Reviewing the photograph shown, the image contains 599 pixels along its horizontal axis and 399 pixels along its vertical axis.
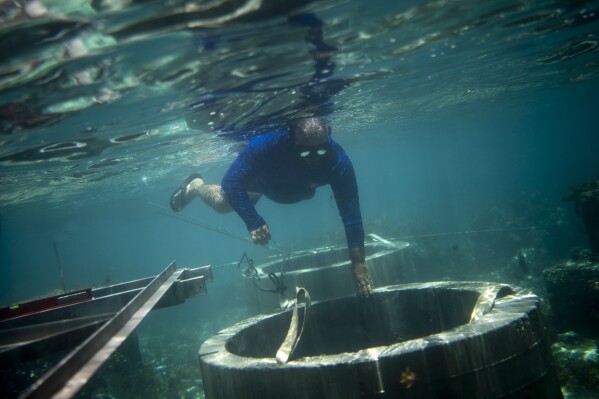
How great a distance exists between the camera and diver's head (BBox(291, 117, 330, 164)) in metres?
7.79

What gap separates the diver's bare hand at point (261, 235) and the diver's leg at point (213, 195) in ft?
10.7

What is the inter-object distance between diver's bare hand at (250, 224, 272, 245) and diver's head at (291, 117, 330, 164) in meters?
1.95

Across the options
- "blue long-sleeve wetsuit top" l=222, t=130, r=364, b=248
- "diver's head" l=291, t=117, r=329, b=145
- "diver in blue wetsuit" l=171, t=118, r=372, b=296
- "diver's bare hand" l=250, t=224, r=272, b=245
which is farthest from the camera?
"diver's head" l=291, t=117, r=329, b=145

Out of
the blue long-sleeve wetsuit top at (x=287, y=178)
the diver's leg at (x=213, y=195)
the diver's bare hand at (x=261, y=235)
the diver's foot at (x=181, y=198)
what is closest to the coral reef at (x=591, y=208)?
the blue long-sleeve wetsuit top at (x=287, y=178)

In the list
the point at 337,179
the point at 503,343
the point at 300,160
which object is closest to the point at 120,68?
the point at 300,160

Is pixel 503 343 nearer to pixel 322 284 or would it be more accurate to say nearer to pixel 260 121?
pixel 322 284

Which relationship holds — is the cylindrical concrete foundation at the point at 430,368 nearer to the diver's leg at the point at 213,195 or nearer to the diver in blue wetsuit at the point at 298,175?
the diver in blue wetsuit at the point at 298,175

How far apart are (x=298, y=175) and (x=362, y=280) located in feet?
9.75

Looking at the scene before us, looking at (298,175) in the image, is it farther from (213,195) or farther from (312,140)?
(213,195)

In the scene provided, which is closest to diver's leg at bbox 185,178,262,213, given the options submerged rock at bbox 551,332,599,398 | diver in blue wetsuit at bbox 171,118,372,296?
diver in blue wetsuit at bbox 171,118,372,296

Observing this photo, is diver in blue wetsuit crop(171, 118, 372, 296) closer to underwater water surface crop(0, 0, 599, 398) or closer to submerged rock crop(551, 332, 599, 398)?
underwater water surface crop(0, 0, 599, 398)

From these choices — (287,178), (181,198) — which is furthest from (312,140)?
(181,198)

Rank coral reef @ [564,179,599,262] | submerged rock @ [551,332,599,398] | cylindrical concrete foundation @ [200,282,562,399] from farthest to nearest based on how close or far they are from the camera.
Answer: coral reef @ [564,179,599,262] < submerged rock @ [551,332,599,398] < cylindrical concrete foundation @ [200,282,562,399]

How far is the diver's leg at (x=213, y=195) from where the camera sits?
1102cm
